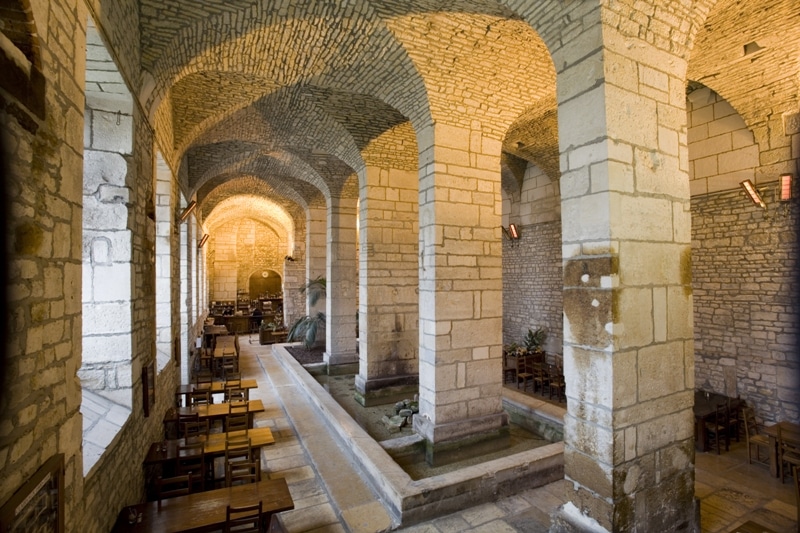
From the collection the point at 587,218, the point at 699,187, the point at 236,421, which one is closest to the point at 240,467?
the point at 236,421

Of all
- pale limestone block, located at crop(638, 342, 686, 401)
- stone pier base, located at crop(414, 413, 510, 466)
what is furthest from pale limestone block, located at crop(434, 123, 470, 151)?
stone pier base, located at crop(414, 413, 510, 466)

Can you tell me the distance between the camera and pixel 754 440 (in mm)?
4766

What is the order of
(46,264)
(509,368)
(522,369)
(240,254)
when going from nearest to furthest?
(46,264) < (509,368) < (522,369) < (240,254)

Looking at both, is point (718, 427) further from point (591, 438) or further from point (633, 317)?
point (633, 317)

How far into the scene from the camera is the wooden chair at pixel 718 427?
5375 mm

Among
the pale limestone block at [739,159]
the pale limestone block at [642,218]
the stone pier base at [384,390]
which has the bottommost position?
the stone pier base at [384,390]

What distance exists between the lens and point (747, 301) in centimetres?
605

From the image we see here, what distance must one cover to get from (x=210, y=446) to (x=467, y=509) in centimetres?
268

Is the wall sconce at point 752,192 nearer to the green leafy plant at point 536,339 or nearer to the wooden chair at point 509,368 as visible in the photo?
the wooden chair at point 509,368

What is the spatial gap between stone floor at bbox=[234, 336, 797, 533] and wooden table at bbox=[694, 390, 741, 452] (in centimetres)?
23

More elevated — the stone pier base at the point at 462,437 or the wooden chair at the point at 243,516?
the wooden chair at the point at 243,516

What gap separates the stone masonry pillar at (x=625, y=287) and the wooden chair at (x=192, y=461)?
3261 millimetres

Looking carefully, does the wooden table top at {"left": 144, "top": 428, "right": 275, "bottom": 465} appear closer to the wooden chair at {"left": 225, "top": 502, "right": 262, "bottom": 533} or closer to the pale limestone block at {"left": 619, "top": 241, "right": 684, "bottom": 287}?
the wooden chair at {"left": 225, "top": 502, "right": 262, "bottom": 533}

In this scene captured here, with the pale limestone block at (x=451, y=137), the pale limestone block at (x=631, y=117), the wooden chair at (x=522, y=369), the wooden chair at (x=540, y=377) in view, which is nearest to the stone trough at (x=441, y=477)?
the wooden chair at (x=540, y=377)
